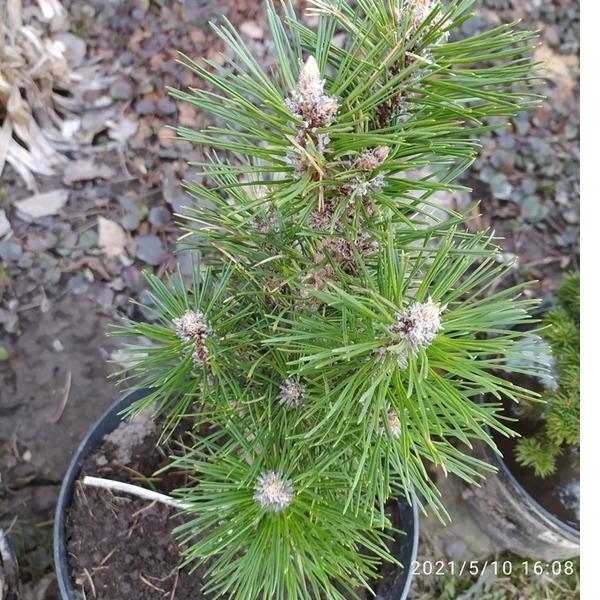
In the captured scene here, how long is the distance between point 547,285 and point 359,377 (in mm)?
1113

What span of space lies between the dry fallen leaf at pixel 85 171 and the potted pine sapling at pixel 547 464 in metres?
1.03

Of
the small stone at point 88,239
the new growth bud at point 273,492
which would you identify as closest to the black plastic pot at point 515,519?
the new growth bud at point 273,492

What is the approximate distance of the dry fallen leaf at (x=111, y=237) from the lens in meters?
1.39

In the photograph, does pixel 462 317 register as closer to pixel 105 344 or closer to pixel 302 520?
pixel 302 520

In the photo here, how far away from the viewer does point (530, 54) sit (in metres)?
1.68

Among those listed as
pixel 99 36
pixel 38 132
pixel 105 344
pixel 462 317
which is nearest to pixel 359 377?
pixel 462 317

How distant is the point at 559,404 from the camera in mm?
1114

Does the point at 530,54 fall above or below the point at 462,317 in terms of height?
above

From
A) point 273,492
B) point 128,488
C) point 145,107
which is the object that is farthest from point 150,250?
point 273,492

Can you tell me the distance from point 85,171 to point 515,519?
48.3 inches

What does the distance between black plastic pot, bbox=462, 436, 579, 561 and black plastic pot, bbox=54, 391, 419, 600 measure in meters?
0.27

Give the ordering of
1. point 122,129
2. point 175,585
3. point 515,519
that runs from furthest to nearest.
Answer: point 122,129 < point 515,519 < point 175,585

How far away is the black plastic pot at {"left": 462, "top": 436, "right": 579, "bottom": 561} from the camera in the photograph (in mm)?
1139

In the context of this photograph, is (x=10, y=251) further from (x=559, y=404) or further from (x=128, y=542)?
(x=559, y=404)
